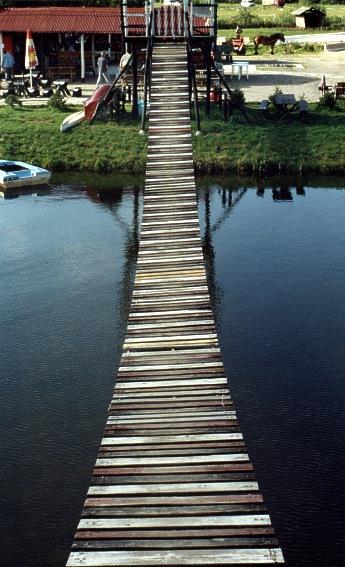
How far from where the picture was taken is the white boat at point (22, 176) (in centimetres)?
4059

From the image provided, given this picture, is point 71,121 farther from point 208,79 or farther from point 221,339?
point 221,339

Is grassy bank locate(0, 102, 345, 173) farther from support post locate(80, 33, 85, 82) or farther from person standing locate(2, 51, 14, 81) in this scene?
support post locate(80, 33, 85, 82)

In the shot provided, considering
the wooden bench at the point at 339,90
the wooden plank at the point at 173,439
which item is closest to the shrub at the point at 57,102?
→ the wooden bench at the point at 339,90

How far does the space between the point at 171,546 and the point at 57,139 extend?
34.3 m

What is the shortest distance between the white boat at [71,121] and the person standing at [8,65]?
36.6 feet

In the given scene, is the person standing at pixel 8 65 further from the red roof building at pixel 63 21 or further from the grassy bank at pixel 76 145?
the grassy bank at pixel 76 145

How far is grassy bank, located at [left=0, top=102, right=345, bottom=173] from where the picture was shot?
139 ft

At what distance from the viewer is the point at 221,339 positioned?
2458cm

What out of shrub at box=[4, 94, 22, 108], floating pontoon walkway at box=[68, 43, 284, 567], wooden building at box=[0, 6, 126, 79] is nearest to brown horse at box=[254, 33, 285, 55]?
wooden building at box=[0, 6, 126, 79]

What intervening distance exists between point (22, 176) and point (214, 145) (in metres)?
9.59

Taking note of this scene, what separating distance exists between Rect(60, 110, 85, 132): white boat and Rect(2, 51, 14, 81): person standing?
1116cm

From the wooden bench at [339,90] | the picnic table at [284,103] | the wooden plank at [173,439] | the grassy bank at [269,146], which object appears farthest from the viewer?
the wooden bench at [339,90]

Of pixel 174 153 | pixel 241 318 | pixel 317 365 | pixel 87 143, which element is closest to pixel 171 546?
pixel 317 365

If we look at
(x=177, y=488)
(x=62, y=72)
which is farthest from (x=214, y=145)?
(x=177, y=488)
